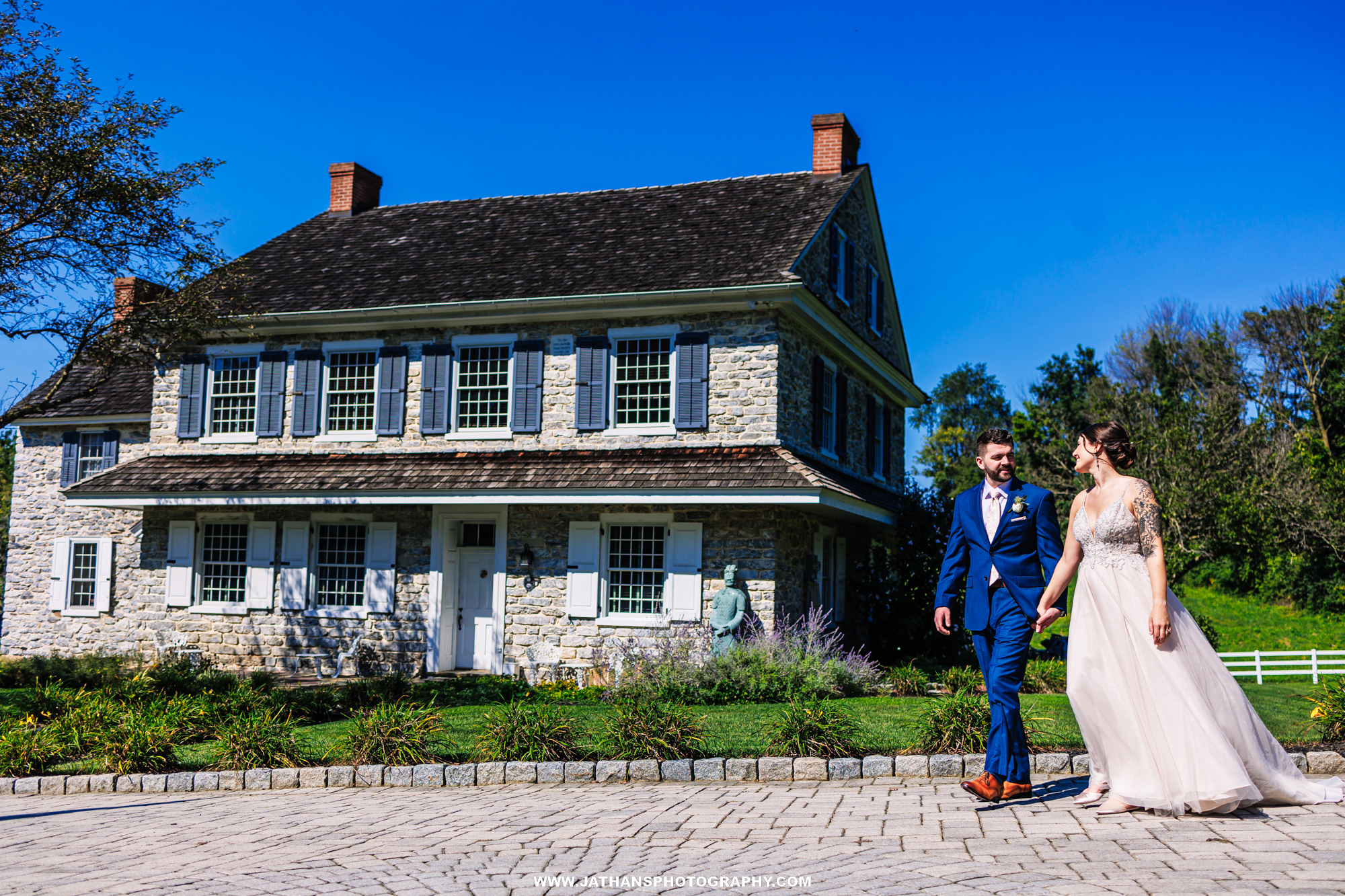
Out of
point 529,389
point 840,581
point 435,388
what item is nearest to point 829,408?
point 840,581

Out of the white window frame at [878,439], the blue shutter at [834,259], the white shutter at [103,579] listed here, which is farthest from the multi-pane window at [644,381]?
the white shutter at [103,579]

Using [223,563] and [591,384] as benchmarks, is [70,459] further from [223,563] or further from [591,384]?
[591,384]

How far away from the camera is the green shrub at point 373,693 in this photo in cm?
1179

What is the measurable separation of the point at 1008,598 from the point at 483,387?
12.3 meters

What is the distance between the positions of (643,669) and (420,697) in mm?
2746

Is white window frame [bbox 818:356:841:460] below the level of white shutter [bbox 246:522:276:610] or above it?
above

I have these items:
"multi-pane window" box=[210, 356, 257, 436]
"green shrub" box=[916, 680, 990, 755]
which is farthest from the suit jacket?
"multi-pane window" box=[210, 356, 257, 436]

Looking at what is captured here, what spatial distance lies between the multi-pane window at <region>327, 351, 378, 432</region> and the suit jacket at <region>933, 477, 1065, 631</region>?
1345cm

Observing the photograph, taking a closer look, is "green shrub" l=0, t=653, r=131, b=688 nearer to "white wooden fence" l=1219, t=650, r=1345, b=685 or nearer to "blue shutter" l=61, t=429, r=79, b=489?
"blue shutter" l=61, t=429, r=79, b=489

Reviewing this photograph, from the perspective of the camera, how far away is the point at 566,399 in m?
16.4

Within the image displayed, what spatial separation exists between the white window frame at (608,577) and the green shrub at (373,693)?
3.88 m

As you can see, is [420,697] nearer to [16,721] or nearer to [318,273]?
[16,721]

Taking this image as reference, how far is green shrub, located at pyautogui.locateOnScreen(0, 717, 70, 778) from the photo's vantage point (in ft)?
28.7

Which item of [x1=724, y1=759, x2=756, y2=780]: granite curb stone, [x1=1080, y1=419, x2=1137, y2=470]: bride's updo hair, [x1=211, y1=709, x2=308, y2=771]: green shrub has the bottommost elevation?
[x1=211, y1=709, x2=308, y2=771]: green shrub
